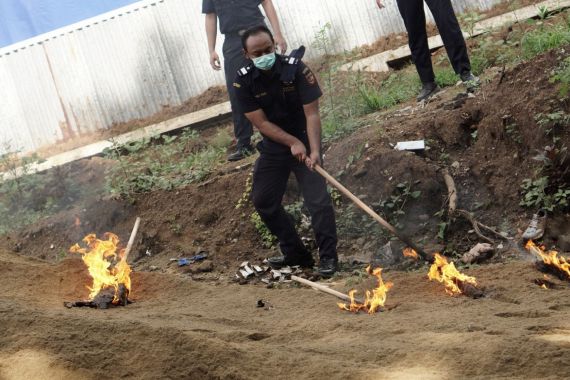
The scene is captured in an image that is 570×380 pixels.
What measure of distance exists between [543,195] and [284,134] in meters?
2.22

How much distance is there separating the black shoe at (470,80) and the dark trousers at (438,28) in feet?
0.17

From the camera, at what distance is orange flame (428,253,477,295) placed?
5.48 meters

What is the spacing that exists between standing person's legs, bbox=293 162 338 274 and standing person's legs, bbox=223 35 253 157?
2.26 meters

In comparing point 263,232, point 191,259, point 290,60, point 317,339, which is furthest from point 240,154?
point 317,339

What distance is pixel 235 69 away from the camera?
28.7 ft

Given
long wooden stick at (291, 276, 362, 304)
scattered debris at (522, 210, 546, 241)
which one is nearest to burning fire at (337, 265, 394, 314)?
long wooden stick at (291, 276, 362, 304)

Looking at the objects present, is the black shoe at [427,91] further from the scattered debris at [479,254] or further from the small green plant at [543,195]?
the scattered debris at [479,254]

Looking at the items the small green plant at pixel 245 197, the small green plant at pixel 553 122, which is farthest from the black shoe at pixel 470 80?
the small green plant at pixel 245 197

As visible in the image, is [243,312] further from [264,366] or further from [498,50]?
[498,50]

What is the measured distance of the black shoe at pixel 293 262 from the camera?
7062 mm

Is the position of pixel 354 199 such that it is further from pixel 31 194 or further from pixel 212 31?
pixel 31 194

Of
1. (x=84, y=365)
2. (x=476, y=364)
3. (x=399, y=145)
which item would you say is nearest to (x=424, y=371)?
(x=476, y=364)

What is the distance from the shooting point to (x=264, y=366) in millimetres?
3848

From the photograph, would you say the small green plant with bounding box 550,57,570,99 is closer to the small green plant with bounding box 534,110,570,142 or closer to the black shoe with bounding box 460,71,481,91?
the small green plant with bounding box 534,110,570,142
